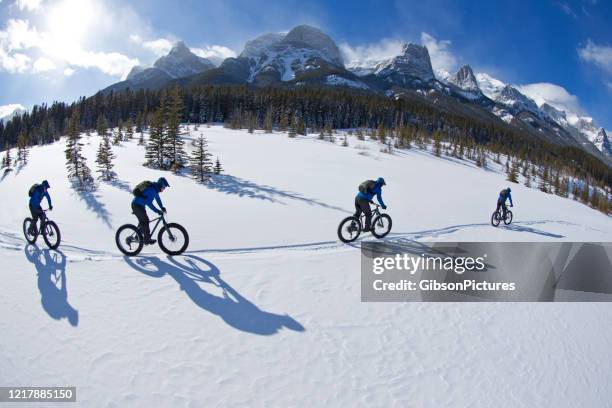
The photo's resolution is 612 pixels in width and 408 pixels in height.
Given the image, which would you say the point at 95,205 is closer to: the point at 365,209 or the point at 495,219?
the point at 365,209

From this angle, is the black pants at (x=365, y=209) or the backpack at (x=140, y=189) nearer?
the backpack at (x=140, y=189)

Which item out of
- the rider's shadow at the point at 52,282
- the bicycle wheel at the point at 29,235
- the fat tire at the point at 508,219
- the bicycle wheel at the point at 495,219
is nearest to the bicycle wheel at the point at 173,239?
the rider's shadow at the point at 52,282

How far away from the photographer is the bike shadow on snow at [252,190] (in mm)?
21880

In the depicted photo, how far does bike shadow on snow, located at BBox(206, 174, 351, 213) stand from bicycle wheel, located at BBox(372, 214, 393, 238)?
566 centimetres

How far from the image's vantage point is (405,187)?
3036 cm

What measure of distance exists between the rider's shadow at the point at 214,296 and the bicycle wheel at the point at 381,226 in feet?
21.3

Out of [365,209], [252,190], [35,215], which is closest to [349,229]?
[365,209]

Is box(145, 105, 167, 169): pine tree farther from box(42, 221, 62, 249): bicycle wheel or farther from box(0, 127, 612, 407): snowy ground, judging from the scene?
box(42, 221, 62, 249): bicycle wheel

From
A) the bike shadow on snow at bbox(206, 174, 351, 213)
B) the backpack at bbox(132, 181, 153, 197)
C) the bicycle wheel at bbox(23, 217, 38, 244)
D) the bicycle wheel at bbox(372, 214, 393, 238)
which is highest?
the bike shadow on snow at bbox(206, 174, 351, 213)

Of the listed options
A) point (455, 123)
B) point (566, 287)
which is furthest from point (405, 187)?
point (455, 123)

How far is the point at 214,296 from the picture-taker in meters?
7.88

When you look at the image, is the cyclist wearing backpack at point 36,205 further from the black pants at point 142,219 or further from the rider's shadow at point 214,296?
the rider's shadow at point 214,296

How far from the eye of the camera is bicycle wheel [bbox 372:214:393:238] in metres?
13.4

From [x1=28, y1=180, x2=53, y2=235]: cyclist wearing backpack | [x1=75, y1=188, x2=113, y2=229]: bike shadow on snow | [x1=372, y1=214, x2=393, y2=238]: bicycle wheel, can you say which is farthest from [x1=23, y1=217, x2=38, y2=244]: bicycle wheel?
[x1=372, y1=214, x2=393, y2=238]: bicycle wheel
